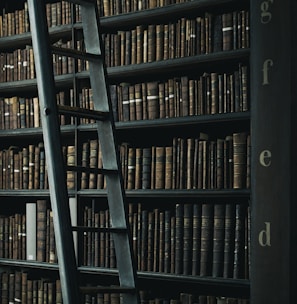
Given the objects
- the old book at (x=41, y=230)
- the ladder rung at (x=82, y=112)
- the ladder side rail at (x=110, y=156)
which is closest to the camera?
the ladder rung at (x=82, y=112)

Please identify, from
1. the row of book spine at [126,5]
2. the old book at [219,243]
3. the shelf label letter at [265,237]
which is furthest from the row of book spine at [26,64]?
the shelf label letter at [265,237]

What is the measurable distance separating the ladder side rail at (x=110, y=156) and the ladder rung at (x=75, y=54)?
0.09 feet

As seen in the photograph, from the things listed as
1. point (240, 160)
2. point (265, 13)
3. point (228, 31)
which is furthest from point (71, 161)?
point (265, 13)

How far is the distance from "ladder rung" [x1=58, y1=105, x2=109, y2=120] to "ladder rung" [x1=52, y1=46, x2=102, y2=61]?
0.61 feet

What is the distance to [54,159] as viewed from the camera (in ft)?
8.16

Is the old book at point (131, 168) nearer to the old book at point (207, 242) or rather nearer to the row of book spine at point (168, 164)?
the row of book spine at point (168, 164)

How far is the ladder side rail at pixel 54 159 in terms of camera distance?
96.3 inches

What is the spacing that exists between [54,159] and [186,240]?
1.06m

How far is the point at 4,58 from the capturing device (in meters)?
4.02

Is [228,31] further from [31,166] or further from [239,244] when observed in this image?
[31,166]

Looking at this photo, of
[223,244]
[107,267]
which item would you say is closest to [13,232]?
[107,267]

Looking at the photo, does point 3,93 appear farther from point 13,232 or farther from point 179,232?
point 179,232

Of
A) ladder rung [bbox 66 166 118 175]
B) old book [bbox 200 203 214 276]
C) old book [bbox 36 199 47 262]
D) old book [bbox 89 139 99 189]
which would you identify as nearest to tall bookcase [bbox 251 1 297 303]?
old book [bbox 200 203 214 276]

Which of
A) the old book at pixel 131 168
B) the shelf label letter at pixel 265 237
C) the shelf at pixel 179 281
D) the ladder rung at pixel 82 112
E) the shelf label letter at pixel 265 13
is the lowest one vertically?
the shelf at pixel 179 281
